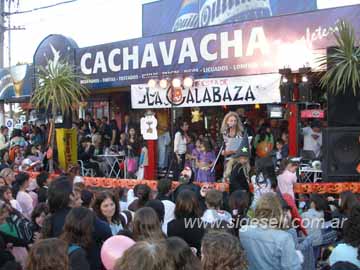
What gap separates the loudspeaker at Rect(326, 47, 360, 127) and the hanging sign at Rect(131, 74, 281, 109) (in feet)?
6.32

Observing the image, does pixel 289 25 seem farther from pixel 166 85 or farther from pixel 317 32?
pixel 166 85

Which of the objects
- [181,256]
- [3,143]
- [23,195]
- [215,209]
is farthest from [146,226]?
[3,143]

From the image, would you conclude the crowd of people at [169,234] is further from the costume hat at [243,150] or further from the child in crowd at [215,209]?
the costume hat at [243,150]

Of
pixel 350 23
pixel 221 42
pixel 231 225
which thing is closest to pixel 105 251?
pixel 231 225

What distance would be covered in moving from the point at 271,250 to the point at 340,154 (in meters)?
5.83

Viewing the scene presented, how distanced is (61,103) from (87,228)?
36.9 ft

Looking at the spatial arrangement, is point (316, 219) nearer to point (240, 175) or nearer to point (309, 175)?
point (240, 175)

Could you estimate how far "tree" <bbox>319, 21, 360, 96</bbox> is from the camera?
377 inches

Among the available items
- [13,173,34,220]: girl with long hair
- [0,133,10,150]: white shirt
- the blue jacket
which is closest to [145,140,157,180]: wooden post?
[0,133,10,150]: white shirt

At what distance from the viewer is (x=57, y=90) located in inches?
586

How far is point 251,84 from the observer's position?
12.0m

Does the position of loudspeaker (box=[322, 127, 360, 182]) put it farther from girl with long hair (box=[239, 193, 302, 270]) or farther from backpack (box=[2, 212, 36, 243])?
backpack (box=[2, 212, 36, 243])

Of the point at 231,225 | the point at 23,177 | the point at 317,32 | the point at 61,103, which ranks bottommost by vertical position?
the point at 231,225

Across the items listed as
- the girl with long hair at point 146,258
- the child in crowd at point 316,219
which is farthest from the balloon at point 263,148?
the girl with long hair at point 146,258
